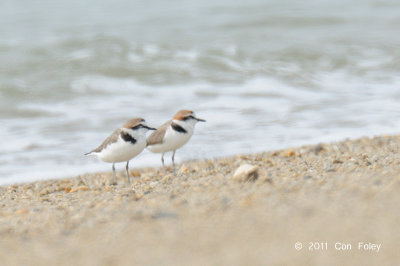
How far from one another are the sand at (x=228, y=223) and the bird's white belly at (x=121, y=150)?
0.74 metres

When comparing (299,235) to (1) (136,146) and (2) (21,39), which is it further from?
(2) (21,39)

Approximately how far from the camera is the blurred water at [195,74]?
8.49 metres

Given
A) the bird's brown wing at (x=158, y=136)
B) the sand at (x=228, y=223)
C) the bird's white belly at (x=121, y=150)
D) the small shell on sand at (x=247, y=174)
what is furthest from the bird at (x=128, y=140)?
the small shell on sand at (x=247, y=174)

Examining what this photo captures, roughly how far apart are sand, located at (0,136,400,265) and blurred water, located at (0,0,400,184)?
295 centimetres

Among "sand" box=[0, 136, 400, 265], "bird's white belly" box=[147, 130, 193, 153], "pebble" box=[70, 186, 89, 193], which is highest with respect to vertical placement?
"sand" box=[0, 136, 400, 265]

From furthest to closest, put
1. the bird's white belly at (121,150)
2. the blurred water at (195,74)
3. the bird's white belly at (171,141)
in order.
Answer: the blurred water at (195,74), the bird's white belly at (171,141), the bird's white belly at (121,150)

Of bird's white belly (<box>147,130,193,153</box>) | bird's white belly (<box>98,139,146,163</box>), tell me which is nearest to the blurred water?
bird's white belly (<box>147,130,193,153</box>)

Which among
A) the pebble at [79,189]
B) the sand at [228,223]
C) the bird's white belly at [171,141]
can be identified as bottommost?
the pebble at [79,189]

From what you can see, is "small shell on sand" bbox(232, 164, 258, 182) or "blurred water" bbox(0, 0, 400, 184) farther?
"blurred water" bbox(0, 0, 400, 184)

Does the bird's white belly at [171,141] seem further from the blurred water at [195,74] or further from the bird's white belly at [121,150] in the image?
the blurred water at [195,74]

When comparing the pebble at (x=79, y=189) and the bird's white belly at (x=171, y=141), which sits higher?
the bird's white belly at (x=171, y=141)

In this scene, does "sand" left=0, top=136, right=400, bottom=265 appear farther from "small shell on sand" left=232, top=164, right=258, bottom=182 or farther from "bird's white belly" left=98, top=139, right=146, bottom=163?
"bird's white belly" left=98, top=139, right=146, bottom=163

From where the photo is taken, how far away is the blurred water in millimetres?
8492

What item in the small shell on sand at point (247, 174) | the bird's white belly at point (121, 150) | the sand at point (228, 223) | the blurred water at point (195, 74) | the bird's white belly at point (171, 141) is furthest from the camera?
the blurred water at point (195, 74)
